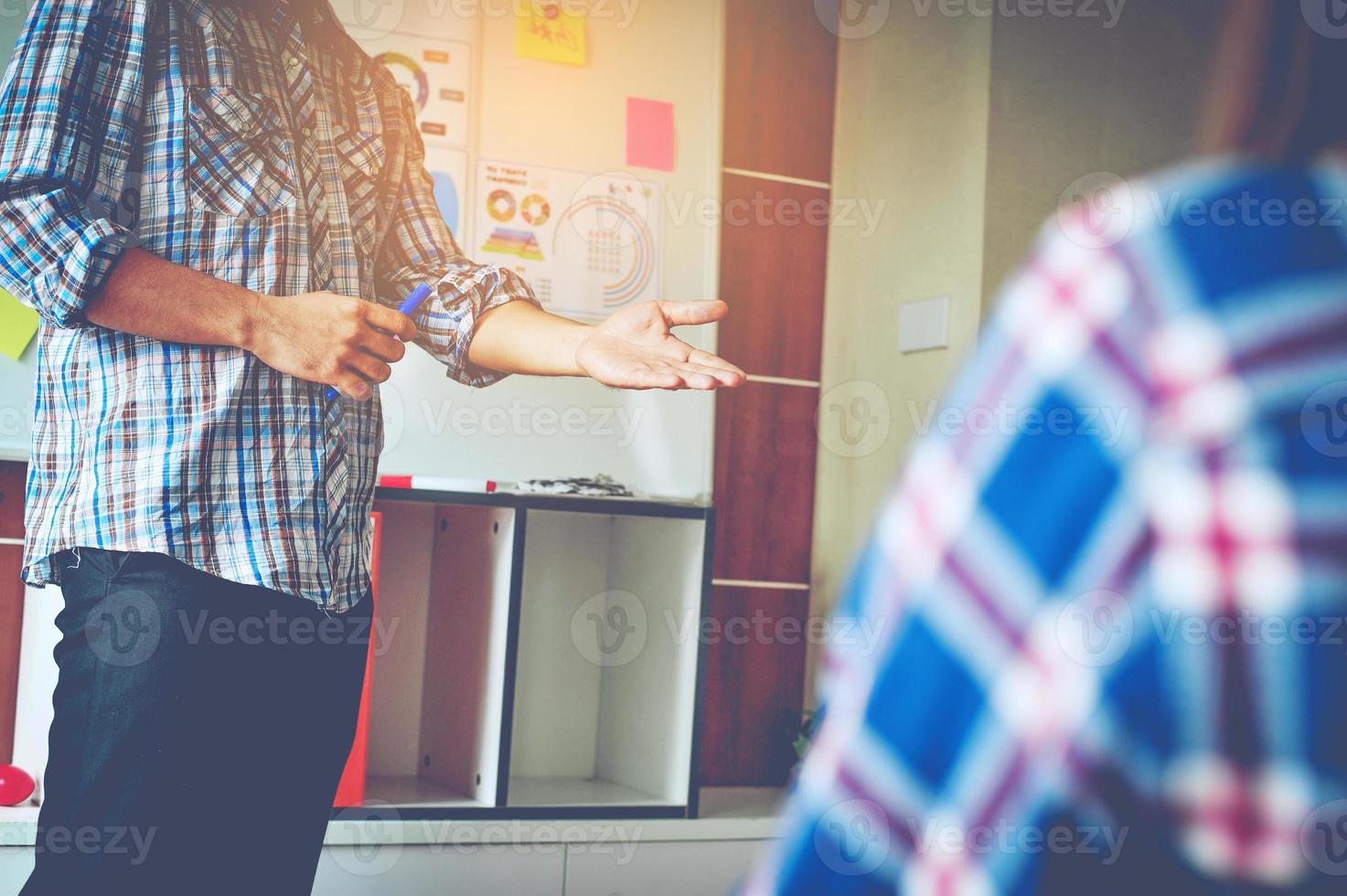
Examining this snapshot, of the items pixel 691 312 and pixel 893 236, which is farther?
pixel 893 236

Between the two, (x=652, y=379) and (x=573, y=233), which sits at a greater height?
(x=573, y=233)

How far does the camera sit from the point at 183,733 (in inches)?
37.6

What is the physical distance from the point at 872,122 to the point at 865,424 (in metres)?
0.68

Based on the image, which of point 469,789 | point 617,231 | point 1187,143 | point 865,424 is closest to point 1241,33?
point 469,789

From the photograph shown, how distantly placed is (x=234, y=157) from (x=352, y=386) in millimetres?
258

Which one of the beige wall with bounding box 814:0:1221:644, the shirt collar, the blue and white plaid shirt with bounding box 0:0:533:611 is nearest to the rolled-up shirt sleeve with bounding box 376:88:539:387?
the blue and white plaid shirt with bounding box 0:0:533:611

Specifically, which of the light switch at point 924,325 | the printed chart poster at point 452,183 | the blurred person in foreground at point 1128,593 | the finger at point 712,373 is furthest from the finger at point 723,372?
the light switch at point 924,325

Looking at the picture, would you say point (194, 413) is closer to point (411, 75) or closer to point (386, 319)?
point (386, 319)

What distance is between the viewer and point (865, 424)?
264 cm

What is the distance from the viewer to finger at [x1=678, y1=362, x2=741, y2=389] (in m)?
0.94

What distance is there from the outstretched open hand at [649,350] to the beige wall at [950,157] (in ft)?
4.54

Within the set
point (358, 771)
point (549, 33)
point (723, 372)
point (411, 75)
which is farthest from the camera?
point (549, 33)

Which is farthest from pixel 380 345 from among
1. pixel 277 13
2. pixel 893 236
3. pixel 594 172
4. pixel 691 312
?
pixel 893 236

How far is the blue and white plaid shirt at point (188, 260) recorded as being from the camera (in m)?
0.98
